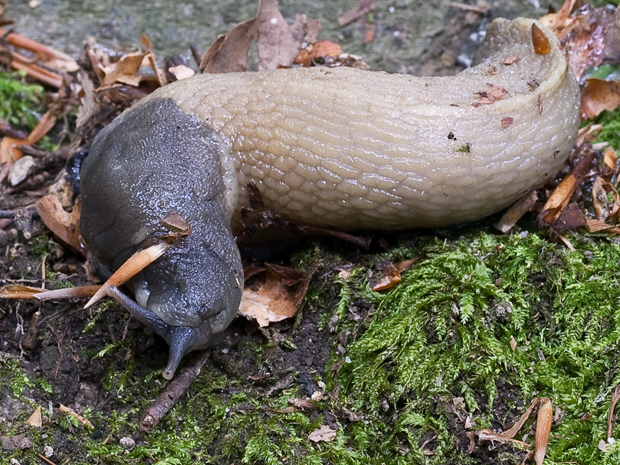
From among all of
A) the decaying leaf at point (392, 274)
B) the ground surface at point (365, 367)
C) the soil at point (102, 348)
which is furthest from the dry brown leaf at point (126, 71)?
the decaying leaf at point (392, 274)

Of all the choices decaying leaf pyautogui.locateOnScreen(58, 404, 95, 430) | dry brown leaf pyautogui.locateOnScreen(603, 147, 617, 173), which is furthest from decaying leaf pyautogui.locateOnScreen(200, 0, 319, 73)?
decaying leaf pyautogui.locateOnScreen(58, 404, 95, 430)

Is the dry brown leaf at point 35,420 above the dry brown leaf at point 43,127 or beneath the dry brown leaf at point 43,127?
beneath

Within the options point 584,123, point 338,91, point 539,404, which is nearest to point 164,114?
point 338,91

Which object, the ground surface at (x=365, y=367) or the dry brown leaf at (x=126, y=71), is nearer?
the ground surface at (x=365, y=367)

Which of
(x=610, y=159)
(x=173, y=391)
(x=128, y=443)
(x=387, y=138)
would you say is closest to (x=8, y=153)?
(x=173, y=391)

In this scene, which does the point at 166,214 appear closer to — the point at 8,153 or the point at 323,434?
the point at 323,434

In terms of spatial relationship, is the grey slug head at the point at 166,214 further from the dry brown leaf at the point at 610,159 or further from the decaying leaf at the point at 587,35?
the decaying leaf at the point at 587,35

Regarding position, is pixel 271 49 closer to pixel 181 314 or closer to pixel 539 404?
pixel 181 314
